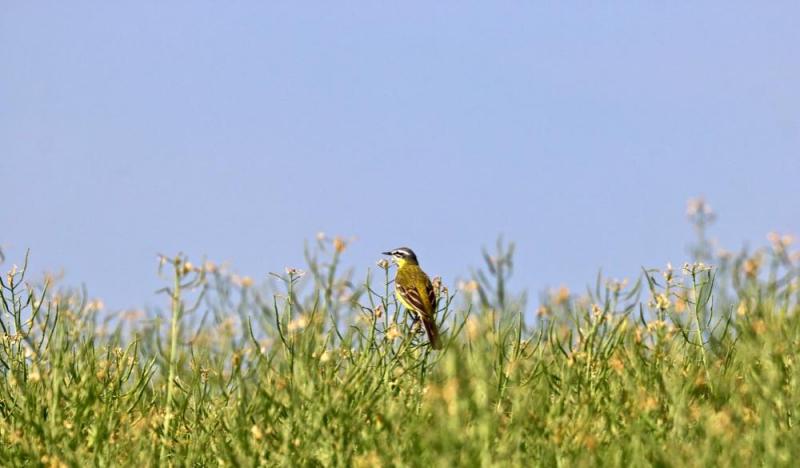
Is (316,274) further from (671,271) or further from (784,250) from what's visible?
(784,250)

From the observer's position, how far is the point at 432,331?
9.88 meters

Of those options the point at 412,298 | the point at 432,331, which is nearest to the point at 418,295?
the point at 412,298

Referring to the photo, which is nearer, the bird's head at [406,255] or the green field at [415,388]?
the green field at [415,388]

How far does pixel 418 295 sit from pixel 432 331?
1117 mm

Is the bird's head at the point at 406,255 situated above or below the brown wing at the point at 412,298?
above

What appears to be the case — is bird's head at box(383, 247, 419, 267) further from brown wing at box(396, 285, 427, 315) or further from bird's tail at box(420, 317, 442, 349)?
bird's tail at box(420, 317, 442, 349)

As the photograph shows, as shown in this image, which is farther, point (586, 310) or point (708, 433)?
point (586, 310)

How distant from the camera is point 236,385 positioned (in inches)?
310

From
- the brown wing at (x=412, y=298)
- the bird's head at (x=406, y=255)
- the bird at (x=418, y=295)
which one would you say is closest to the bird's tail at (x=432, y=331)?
the bird at (x=418, y=295)

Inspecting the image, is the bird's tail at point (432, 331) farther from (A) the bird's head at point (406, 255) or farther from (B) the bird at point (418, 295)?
(A) the bird's head at point (406, 255)

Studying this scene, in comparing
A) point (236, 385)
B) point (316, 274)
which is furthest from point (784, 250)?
point (236, 385)

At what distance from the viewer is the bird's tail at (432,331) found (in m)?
8.94

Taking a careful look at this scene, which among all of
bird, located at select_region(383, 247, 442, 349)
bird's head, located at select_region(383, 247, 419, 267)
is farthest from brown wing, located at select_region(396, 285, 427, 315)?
bird's head, located at select_region(383, 247, 419, 267)

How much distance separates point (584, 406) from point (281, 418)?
Result: 2.09 meters
